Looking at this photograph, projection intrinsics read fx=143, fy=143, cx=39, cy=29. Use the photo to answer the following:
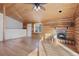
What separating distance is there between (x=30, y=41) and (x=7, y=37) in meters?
0.34

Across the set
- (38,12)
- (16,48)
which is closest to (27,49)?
(16,48)

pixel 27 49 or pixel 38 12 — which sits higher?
pixel 38 12

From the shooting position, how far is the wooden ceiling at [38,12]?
2.04 metres

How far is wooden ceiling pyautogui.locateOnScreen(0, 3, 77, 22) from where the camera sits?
6.71ft

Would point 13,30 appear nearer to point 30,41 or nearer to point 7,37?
point 7,37

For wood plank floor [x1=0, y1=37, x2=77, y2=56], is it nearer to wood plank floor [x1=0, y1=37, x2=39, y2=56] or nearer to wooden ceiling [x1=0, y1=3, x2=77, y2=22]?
wood plank floor [x1=0, y1=37, x2=39, y2=56]

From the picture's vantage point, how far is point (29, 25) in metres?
2.12

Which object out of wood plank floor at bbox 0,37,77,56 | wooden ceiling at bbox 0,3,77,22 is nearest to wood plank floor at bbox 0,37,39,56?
wood plank floor at bbox 0,37,77,56

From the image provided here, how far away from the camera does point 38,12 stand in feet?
6.79

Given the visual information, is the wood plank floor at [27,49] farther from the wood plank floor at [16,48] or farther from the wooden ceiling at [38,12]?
the wooden ceiling at [38,12]

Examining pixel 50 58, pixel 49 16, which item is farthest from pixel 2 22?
pixel 50 58

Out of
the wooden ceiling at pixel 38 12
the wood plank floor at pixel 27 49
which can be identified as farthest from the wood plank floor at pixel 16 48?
the wooden ceiling at pixel 38 12

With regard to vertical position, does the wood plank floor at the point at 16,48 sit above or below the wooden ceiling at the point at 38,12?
below

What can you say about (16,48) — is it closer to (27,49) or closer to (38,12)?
(27,49)
